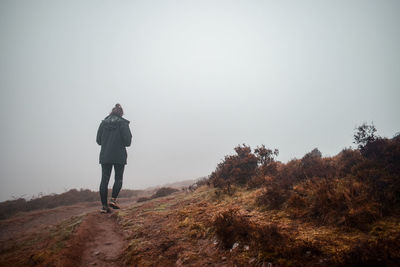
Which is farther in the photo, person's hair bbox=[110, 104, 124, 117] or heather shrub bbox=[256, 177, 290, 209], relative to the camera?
person's hair bbox=[110, 104, 124, 117]

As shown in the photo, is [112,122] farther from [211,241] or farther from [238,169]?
[211,241]

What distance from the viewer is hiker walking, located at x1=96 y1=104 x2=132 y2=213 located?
754cm

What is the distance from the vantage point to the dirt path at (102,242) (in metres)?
3.90

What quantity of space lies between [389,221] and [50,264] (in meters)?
5.83

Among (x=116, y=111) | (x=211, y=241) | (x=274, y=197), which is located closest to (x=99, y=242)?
(x=211, y=241)

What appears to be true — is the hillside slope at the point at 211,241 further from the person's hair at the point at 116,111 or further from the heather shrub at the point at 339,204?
the person's hair at the point at 116,111

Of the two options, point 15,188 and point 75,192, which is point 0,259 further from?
point 15,188

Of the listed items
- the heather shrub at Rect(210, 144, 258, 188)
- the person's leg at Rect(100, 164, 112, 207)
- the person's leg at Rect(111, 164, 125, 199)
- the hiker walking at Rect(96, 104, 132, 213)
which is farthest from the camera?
the person's leg at Rect(111, 164, 125, 199)

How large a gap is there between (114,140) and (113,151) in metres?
0.48

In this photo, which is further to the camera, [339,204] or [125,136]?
[125,136]

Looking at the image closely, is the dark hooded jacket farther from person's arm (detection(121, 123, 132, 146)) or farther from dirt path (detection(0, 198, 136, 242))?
dirt path (detection(0, 198, 136, 242))

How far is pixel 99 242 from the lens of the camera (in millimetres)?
4863

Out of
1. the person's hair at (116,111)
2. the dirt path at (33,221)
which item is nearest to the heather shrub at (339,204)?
the person's hair at (116,111)

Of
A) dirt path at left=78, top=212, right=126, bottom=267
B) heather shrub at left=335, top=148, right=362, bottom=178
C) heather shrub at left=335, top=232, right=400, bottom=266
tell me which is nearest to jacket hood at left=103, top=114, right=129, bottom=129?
dirt path at left=78, top=212, right=126, bottom=267
